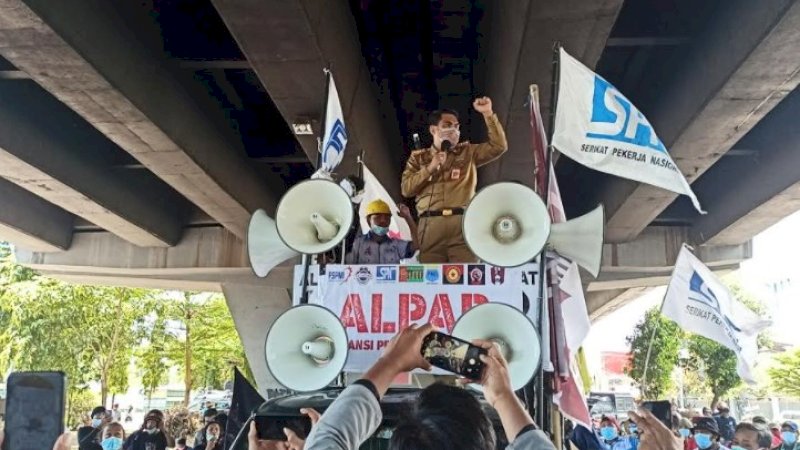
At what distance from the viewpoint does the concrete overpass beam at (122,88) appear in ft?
22.1

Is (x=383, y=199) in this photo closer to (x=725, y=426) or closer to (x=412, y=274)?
(x=412, y=274)

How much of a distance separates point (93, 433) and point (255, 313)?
13802 mm

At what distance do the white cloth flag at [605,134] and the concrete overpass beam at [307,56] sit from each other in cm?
218

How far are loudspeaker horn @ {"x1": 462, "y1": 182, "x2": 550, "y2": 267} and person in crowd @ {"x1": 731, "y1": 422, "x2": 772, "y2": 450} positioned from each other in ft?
15.1

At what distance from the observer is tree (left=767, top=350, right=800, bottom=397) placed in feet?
143

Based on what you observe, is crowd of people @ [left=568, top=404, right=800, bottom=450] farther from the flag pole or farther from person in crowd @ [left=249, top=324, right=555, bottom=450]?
person in crowd @ [left=249, top=324, right=555, bottom=450]

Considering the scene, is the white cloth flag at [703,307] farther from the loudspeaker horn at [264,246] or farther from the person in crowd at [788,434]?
the loudspeaker horn at [264,246]

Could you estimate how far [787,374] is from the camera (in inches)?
1738

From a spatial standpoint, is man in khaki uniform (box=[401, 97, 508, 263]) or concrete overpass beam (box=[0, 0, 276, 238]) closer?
man in khaki uniform (box=[401, 97, 508, 263])

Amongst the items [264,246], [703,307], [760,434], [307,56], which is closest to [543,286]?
[264,246]

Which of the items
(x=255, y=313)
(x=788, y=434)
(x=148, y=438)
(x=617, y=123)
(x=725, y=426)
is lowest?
(x=725, y=426)

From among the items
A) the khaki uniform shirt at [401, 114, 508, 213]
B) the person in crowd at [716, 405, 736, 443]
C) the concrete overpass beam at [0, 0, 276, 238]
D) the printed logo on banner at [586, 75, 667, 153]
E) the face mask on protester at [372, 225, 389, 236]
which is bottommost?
the person in crowd at [716, 405, 736, 443]

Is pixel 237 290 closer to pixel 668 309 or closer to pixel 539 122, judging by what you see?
pixel 668 309

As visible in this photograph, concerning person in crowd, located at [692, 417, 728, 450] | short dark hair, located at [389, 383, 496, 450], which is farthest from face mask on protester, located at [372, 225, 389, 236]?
person in crowd, located at [692, 417, 728, 450]
